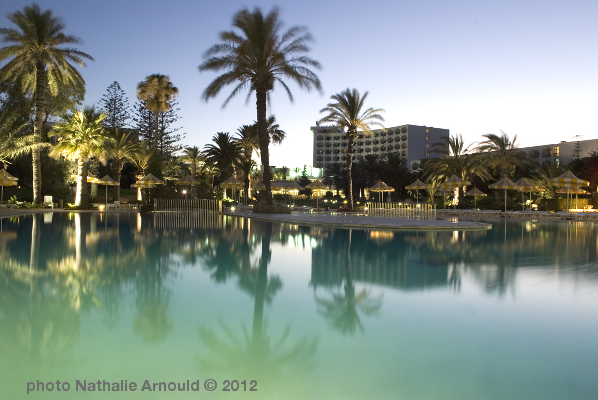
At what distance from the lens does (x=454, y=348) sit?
161 inches

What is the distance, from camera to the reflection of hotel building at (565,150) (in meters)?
62.1

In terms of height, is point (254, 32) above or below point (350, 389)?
above

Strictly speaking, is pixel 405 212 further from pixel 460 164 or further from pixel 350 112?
pixel 460 164

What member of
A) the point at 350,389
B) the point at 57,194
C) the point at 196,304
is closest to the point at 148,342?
the point at 196,304

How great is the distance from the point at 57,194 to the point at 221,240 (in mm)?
27159

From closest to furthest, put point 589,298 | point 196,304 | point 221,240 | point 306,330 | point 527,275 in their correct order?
1. point 306,330
2. point 196,304
3. point 589,298
4. point 527,275
5. point 221,240

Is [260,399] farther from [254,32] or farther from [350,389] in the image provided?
[254,32]

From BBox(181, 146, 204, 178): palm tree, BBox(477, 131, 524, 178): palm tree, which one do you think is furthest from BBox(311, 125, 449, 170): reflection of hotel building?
BBox(477, 131, 524, 178): palm tree

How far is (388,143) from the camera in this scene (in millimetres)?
104875

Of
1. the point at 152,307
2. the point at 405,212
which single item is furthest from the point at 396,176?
the point at 152,307

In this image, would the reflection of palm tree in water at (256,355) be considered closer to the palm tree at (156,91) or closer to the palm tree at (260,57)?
the palm tree at (260,57)

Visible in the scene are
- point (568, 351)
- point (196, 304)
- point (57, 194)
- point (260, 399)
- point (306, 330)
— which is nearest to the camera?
point (260, 399)

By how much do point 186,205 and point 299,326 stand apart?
28063mm

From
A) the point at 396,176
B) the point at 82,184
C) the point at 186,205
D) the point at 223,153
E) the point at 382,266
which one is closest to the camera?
the point at 382,266
